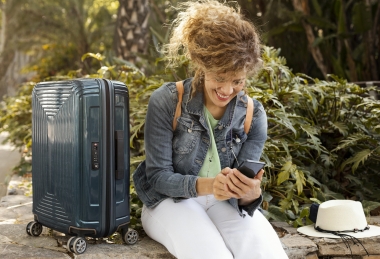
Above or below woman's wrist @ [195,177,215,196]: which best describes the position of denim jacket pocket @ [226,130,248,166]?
above

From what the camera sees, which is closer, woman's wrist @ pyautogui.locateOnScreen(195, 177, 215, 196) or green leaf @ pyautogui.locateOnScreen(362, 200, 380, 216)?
woman's wrist @ pyautogui.locateOnScreen(195, 177, 215, 196)

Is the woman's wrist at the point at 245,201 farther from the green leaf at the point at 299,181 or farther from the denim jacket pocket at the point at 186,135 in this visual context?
the green leaf at the point at 299,181

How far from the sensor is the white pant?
7.77 ft

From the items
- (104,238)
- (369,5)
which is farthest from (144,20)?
(104,238)

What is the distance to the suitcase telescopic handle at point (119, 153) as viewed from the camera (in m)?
2.58

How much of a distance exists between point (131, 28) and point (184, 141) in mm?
4381

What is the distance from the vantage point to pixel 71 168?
2.57 meters

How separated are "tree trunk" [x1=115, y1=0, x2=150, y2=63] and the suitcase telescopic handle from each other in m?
4.28

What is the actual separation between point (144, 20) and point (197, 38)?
4.49 metres

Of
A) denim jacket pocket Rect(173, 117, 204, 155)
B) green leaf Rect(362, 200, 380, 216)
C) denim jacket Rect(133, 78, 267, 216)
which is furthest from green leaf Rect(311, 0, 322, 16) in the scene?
denim jacket pocket Rect(173, 117, 204, 155)

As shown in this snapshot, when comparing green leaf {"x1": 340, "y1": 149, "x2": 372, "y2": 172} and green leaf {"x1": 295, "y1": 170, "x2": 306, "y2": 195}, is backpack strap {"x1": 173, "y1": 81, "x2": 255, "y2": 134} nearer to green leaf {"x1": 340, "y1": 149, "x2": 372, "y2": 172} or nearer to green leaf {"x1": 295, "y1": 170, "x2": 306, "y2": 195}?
green leaf {"x1": 295, "y1": 170, "x2": 306, "y2": 195}

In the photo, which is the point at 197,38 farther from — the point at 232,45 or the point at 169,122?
the point at 169,122

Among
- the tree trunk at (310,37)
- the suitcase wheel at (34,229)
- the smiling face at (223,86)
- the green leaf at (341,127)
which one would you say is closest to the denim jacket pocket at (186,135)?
the smiling face at (223,86)

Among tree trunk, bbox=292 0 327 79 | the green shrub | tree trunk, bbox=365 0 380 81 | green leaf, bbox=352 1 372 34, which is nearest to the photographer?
the green shrub
